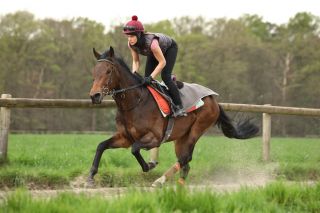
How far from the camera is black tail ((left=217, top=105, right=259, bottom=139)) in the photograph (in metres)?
9.65

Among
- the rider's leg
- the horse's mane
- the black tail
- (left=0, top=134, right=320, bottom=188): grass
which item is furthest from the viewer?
the black tail

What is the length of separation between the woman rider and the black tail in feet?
5.16

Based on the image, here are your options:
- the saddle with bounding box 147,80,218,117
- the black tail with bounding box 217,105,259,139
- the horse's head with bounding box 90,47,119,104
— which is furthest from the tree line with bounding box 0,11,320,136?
the horse's head with bounding box 90,47,119,104

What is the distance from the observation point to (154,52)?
7.86 metres

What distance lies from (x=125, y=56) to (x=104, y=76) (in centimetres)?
3813

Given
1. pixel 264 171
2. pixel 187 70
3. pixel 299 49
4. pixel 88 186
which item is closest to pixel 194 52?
pixel 187 70

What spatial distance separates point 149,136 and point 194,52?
4785 cm

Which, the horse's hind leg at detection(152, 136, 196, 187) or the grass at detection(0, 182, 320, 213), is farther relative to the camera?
the horse's hind leg at detection(152, 136, 196, 187)

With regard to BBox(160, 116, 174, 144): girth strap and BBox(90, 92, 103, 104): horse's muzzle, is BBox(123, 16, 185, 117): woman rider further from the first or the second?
BBox(90, 92, 103, 104): horse's muzzle

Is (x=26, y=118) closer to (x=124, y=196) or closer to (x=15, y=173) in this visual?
(x=15, y=173)

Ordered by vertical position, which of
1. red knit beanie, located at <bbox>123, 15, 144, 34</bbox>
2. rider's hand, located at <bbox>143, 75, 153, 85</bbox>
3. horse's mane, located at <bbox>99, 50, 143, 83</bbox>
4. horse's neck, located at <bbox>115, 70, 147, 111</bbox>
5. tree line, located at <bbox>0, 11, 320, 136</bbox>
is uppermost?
red knit beanie, located at <bbox>123, 15, 144, 34</bbox>

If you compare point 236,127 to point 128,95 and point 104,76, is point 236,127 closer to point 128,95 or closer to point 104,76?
point 128,95

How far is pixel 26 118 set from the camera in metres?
42.9

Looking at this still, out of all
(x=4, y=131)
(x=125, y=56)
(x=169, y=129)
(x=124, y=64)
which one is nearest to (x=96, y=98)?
(x=124, y=64)
